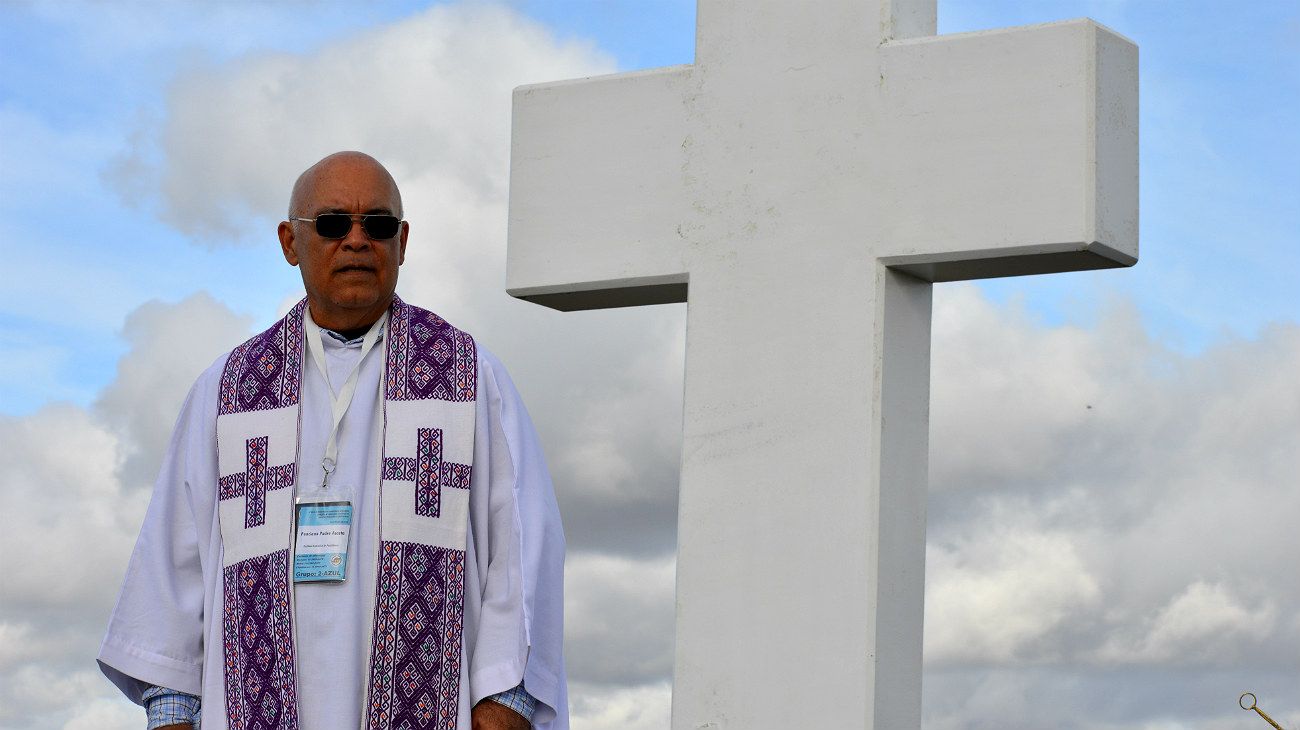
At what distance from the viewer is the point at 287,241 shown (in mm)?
5195

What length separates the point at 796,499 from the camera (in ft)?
17.0

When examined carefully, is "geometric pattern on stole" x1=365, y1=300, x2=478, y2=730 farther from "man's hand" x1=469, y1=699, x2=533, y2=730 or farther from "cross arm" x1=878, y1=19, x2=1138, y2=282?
"cross arm" x1=878, y1=19, x2=1138, y2=282

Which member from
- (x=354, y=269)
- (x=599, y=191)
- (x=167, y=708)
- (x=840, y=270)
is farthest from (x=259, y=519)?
(x=840, y=270)

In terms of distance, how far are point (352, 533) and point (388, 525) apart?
3.6 inches

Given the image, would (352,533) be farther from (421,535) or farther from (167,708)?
(167,708)

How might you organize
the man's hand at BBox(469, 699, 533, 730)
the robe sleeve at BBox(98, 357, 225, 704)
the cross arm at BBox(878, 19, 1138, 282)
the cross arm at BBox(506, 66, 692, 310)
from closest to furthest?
1. the man's hand at BBox(469, 699, 533, 730)
2. the cross arm at BBox(878, 19, 1138, 282)
3. the robe sleeve at BBox(98, 357, 225, 704)
4. the cross arm at BBox(506, 66, 692, 310)

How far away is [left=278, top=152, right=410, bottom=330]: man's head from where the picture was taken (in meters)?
5.01

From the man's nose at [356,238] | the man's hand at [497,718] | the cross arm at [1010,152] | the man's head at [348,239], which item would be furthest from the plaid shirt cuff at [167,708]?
the cross arm at [1010,152]

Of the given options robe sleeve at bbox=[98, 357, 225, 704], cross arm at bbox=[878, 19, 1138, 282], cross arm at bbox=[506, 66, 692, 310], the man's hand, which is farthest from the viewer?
cross arm at bbox=[506, 66, 692, 310]

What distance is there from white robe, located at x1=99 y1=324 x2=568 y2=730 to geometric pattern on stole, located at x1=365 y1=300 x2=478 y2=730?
0.04 m

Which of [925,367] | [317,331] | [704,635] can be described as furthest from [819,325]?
[317,331]

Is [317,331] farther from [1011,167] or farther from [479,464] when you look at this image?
[1011,167]

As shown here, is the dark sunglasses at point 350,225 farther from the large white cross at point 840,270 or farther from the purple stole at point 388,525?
the large white cross at point 840,270

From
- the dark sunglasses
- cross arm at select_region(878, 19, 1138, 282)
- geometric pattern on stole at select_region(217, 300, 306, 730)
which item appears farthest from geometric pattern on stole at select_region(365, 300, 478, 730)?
cross arm at select_region(878, 19, 1138, 282)
